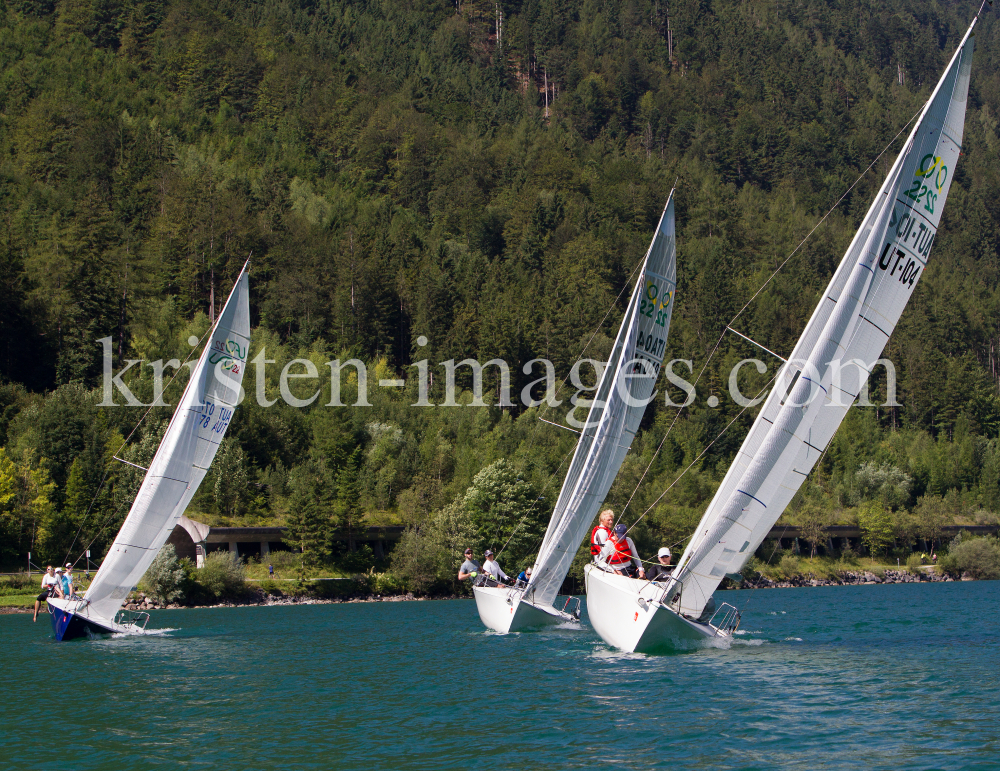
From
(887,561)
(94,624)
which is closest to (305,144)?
(887,561)

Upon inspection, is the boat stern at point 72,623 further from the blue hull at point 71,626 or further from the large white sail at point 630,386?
the large white sail at point 630,386

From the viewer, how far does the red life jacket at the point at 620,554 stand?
1068 inches

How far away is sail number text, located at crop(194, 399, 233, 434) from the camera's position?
3441cm

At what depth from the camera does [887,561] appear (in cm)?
9150

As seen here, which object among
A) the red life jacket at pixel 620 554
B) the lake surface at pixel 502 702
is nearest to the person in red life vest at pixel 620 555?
the red life jacket at pixel 620 554

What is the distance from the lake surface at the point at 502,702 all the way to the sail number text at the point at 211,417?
22.2ft

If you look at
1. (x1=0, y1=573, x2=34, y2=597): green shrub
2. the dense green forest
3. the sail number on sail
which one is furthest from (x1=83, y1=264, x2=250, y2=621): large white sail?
(x1=0, y1=573, x2=34, y2=597): green shrub

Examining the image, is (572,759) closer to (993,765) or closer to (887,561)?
(993,765)

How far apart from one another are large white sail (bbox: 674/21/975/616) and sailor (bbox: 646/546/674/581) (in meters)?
1.97

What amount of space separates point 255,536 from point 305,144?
117381 millimetres

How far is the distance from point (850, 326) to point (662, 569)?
745 cm

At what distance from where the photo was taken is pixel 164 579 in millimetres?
54750

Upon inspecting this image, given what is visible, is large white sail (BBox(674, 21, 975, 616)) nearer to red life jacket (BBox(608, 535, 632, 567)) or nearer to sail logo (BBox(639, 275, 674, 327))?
red life jacket (BBox(608, 535, 632, 567))

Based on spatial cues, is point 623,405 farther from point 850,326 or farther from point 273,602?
point 273,602
